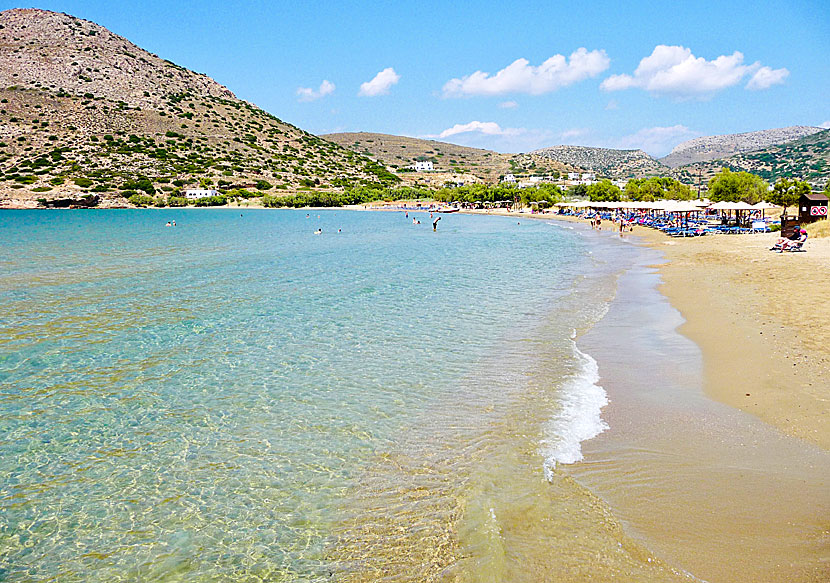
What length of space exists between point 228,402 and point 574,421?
5.40 m

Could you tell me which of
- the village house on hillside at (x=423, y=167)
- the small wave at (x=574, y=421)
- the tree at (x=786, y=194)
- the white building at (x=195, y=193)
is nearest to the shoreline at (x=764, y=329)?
the small wave at (x=574, y=421)

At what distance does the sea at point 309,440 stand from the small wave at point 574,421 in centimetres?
4

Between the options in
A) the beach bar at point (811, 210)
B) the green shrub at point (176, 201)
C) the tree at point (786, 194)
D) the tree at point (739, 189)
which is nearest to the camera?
the beach bar at point (811, 210)

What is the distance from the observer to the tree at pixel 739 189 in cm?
5059

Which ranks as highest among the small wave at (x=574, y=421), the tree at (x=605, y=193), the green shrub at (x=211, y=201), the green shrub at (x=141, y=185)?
the green shrub at (x=141, y=185)

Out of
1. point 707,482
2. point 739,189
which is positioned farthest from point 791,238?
point 739,189

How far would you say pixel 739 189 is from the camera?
50594mm

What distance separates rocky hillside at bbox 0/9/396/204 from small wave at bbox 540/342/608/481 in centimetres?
10052

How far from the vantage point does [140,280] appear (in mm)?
21766

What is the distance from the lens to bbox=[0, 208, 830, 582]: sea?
505cm

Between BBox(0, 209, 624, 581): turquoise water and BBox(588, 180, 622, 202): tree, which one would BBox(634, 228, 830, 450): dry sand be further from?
BBox(588, 180, 622, 202): tree

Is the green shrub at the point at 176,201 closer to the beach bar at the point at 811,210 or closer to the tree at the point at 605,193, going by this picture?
the tree at the point at 605,193

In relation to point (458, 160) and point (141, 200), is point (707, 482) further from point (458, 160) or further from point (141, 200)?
point (458, 160)

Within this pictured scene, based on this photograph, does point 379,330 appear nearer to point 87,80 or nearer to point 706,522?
point 706,522
